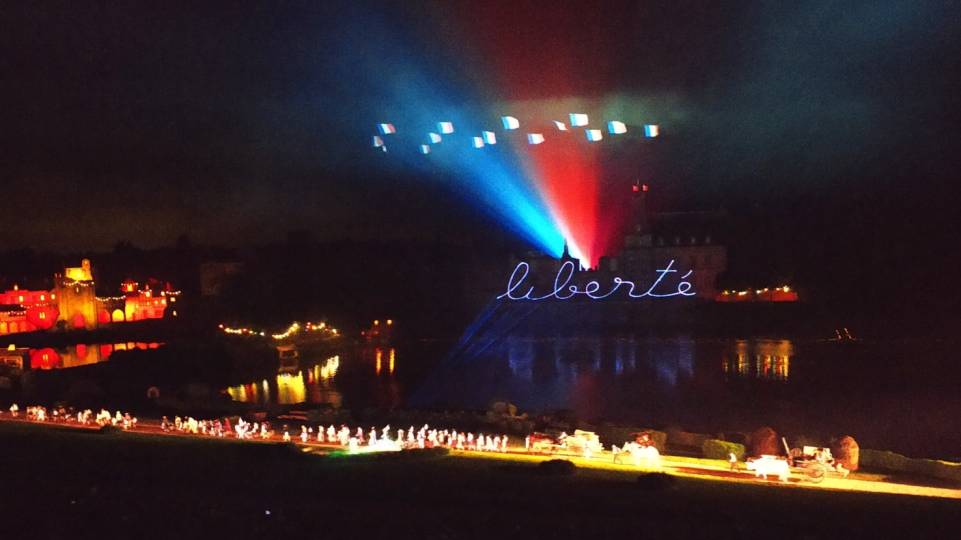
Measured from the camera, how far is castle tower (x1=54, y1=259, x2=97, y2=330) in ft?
197

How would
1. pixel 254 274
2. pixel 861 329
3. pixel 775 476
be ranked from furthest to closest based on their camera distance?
pixel 254 274 < pixel 861 329 < pixel 775 476

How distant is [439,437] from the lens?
1557 centimetres

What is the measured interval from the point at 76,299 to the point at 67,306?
3.09 ft

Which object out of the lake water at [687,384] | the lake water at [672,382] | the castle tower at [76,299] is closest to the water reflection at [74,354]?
the lake water at [672,382]

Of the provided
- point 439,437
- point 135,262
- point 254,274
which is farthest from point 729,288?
point 135,262

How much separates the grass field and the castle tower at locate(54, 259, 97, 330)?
173 ft

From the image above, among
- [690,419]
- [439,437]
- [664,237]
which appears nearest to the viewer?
[439,437]

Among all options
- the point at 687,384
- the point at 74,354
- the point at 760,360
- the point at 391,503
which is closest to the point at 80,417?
the point at 391,503

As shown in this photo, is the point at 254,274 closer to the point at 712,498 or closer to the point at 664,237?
the point at 664,237

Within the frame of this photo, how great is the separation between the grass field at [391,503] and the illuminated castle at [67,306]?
50863mm

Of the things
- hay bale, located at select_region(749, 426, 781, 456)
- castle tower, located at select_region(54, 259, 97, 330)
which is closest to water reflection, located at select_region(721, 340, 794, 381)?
hay bale, located at select_region(749, 426, 781, 456)

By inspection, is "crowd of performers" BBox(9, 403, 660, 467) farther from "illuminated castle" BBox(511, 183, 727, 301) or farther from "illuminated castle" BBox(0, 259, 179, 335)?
"illuminated castle" BBox(0, 259, 179, 335)

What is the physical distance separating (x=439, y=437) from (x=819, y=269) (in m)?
42.4

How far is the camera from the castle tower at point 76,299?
60.1 m
